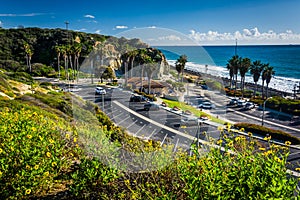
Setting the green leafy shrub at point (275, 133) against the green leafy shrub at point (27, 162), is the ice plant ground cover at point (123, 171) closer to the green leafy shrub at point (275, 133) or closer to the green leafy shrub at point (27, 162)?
the green leafy shrub at point (27, 162)

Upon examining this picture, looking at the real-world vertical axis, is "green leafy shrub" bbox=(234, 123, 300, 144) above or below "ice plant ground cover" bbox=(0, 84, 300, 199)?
below

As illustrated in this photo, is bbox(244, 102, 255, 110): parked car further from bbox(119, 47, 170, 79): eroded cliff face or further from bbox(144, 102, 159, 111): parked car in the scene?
bbox(144, 102, 159, 111): parked car

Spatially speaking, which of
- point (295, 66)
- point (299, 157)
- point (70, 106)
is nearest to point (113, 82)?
point (70, 106)

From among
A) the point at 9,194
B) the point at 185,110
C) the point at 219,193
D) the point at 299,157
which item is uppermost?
the point at 219,193

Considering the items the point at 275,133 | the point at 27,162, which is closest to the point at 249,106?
the point at 275,133

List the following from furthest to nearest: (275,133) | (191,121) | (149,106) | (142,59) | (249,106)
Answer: (249,106) → (149,106) → (275,133) → (191,121) → (142,59)

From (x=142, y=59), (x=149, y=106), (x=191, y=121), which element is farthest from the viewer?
(x=149, y=106)

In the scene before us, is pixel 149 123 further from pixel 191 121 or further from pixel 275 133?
A: pixel 275 133

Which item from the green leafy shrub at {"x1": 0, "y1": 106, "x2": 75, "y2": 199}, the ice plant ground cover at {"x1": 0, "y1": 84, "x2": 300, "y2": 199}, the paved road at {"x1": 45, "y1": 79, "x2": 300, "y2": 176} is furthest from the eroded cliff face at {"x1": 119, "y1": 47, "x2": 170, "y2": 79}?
the green leafy shrub at {"x1": 0, "y1": 106, "x2": 75, "y2": 199}

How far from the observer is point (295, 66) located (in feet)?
358

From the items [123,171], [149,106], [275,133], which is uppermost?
[123,171]

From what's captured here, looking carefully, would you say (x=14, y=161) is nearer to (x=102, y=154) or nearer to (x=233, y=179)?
(x=102, y=154)

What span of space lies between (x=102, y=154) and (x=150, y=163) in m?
0.91

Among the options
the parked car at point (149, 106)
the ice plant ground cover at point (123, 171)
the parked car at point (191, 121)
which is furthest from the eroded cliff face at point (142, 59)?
the ice plant ground cover at point (123, 171)
